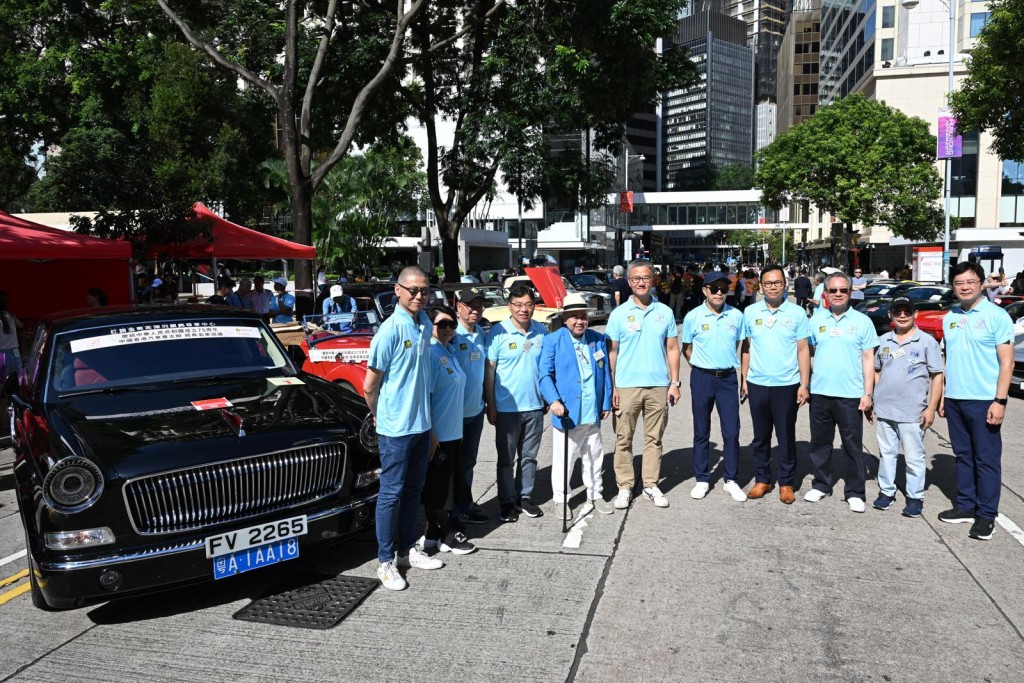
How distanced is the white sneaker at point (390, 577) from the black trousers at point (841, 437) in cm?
340

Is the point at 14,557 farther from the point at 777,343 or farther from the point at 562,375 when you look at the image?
the point at 777,343

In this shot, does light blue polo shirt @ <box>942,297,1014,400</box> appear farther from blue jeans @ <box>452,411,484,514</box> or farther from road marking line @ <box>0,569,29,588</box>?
road marking line @ <box>0,569,29,588</box>

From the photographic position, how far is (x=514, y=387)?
5699 millimetres

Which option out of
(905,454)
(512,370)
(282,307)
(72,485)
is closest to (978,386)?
(905,454)

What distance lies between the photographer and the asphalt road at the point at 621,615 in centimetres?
369

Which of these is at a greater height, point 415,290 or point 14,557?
point 415,290

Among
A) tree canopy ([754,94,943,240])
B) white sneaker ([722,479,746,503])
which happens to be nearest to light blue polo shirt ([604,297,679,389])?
white sneaker ([722,479,746,503])

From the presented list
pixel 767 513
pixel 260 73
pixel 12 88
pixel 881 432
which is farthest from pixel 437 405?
pixel 12 88

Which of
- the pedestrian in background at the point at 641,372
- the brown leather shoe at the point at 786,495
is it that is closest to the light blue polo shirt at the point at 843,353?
the brown leather shoe at the point at 786,495

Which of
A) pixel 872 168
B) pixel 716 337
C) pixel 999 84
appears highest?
pixel 872 168

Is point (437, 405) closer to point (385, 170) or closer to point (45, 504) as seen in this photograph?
point (45, 504)

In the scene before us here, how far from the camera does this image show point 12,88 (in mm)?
33188

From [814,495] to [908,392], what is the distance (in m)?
1.08

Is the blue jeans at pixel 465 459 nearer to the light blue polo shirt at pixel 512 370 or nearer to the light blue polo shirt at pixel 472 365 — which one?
the light blue polo shirt at pixel 472 365
